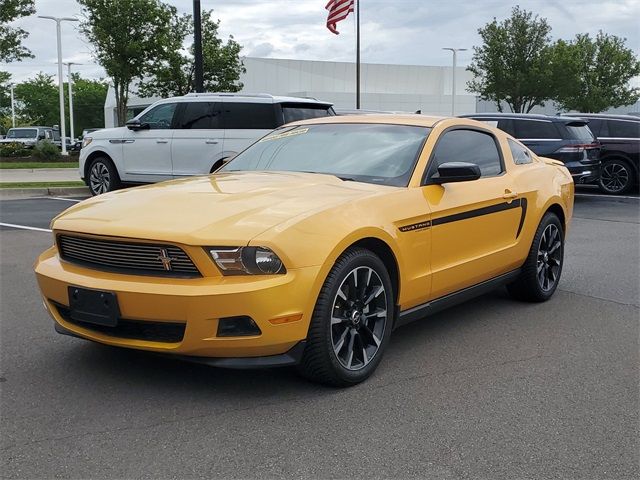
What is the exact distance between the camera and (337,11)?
24453 millimetres

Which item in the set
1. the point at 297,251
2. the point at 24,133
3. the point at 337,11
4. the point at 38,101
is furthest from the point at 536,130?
the point at 38,101

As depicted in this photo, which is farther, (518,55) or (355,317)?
(518,55)

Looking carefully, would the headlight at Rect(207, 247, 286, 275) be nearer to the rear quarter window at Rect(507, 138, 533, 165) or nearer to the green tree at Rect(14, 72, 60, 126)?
the rear quarter window at Rect(507, 138, 533, 165)

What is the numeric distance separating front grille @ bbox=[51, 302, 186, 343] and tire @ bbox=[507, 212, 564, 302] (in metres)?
3.26

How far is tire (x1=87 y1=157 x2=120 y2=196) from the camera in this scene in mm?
13234

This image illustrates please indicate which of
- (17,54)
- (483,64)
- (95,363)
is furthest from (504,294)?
(483,64)

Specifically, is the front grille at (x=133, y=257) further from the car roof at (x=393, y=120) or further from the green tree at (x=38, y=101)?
the green tree at (x=38, y=101)

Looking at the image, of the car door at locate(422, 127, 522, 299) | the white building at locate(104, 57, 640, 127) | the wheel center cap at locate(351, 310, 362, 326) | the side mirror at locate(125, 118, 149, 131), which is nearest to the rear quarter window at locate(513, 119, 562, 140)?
the side mirror at locate(125, 118, 149, 131)

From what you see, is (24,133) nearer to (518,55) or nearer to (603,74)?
(518,55)

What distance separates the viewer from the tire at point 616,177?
16094 millimetres

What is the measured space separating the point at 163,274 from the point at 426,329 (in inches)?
89.2

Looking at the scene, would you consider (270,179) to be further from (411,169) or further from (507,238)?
(507,238)

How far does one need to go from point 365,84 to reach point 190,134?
48.0m

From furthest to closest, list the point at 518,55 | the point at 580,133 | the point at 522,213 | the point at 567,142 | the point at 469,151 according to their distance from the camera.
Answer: the point at 518,55
the point at 580,133
the point at 567,142
the point at 522,213
the point at 469,151
